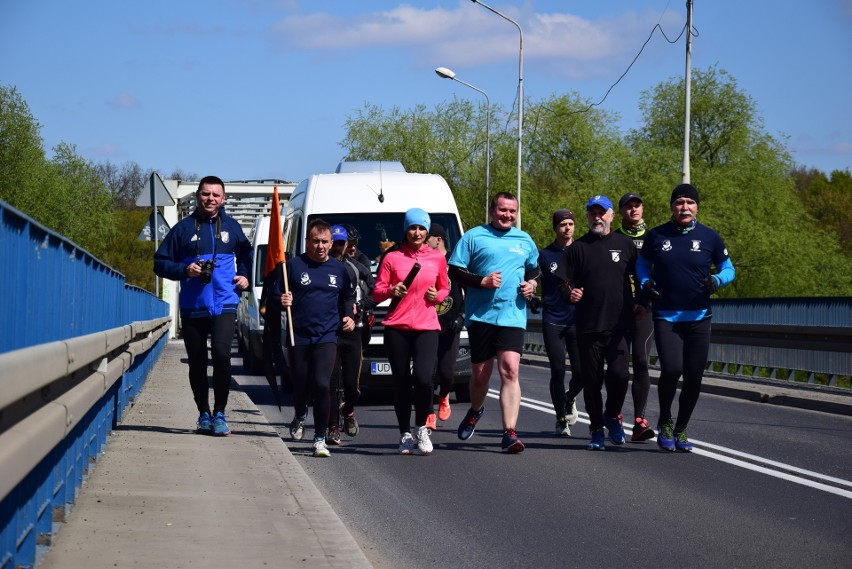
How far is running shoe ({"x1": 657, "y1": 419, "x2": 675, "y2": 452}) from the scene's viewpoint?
416 inches

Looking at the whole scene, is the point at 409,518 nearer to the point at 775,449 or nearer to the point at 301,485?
the point at 301,485

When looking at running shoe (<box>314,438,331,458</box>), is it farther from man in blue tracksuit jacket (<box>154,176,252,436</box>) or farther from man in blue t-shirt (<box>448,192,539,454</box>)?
man in blue t-shirt (<box>448,192,539,454</box>)

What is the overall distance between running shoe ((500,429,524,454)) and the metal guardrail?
139 inches

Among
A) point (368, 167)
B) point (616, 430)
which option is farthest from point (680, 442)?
point (368, 167)

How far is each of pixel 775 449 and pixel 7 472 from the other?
8.34 m

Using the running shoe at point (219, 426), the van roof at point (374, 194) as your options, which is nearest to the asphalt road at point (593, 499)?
the running shoe at point (219, 426)

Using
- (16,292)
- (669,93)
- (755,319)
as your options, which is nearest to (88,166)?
(669,93)

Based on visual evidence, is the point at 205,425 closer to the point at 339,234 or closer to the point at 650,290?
the point at 339,234

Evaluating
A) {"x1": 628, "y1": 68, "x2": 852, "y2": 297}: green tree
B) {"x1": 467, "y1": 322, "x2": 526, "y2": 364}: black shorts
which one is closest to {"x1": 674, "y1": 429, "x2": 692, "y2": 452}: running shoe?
{"x1": 467, "y1": 322, "x2": 526, "y2": 364}: black shorts

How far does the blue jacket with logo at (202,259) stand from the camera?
414 inches

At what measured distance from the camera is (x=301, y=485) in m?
7.83

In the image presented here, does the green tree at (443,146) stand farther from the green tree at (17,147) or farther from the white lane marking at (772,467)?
the white lane marking at (772,467)

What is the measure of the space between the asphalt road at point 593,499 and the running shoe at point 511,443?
86 millimetres

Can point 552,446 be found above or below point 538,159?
below
